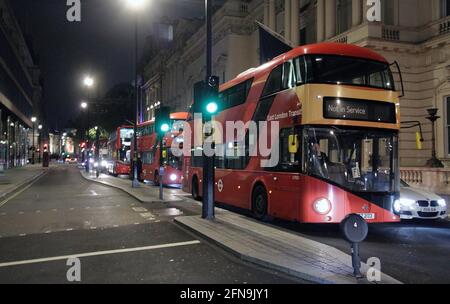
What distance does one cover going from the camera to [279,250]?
8.59 m

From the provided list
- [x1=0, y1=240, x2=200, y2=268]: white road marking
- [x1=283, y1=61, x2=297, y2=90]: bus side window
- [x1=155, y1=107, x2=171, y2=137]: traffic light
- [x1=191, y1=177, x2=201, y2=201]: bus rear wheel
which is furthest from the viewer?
[x1=191, y1=177, x2=201, y2=201]: bus rear wheel

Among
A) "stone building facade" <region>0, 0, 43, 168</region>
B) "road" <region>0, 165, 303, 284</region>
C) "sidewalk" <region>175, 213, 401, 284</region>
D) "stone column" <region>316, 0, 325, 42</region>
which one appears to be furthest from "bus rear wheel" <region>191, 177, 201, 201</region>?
"stone building facade" <region>0, 0, 43, 168</region>

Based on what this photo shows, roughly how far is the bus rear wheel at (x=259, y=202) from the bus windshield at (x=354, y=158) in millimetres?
2422

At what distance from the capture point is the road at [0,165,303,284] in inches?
283

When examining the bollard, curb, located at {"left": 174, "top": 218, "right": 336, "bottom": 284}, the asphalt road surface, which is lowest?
the asphalt road surface

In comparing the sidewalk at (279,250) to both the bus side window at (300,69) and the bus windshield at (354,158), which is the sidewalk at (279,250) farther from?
the bus side window at (300,69)

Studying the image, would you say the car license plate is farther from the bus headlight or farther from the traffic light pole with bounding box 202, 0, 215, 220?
the traffic light pole with bounding box 202, 0, 215, 220

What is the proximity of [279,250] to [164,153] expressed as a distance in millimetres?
19952

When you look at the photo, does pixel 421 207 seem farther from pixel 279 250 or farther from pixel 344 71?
pixel 279 250

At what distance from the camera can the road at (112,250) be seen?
23.5 ft

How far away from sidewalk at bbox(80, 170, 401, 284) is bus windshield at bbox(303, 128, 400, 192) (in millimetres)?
1823

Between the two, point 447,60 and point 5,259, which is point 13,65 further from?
point 5,259

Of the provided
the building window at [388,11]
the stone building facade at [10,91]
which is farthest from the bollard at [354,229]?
the stone building facade at [10,91]

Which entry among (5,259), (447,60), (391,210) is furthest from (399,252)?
(447,60)
